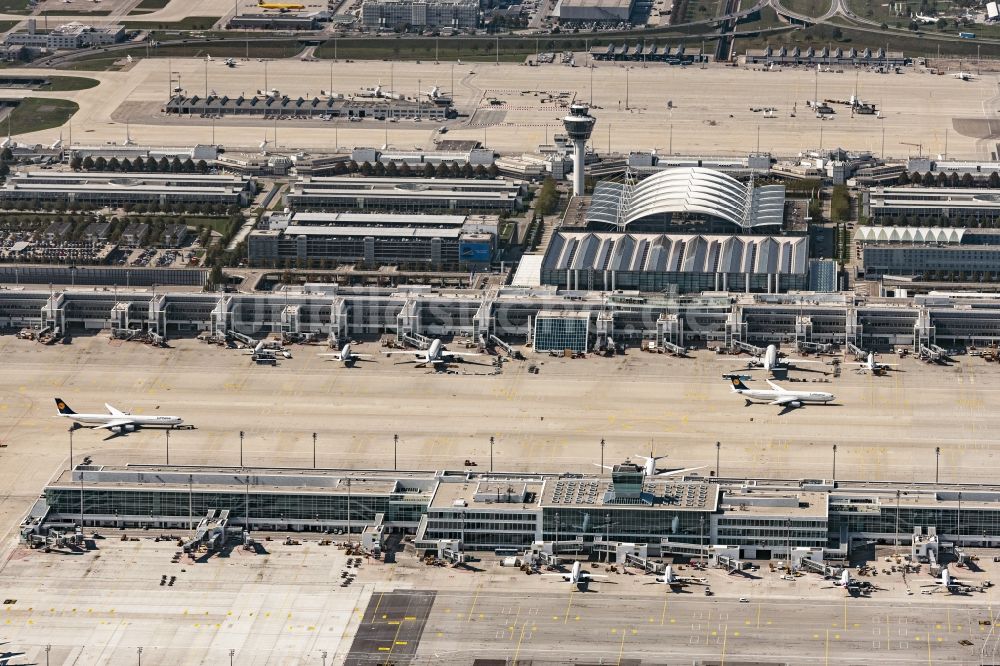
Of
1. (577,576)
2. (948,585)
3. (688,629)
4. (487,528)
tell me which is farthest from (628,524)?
(948,585)

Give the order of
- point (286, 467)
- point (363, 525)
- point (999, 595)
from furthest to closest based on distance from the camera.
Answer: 1. point (286, 467)
2. point (363, 525)
3. point (999, 595)

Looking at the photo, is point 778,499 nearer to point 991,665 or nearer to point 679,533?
point 679,533

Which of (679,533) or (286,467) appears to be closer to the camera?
(679,533)

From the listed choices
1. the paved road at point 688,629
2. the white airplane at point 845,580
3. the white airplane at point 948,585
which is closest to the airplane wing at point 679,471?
the paved road at point 688,629

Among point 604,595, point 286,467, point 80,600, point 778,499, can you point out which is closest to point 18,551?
point 80,600

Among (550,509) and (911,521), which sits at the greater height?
(550,509)

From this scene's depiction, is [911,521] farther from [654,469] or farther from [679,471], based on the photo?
[654,469]

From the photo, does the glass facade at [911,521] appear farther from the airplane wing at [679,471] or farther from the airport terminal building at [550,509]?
the airplane wing at [679,471]
